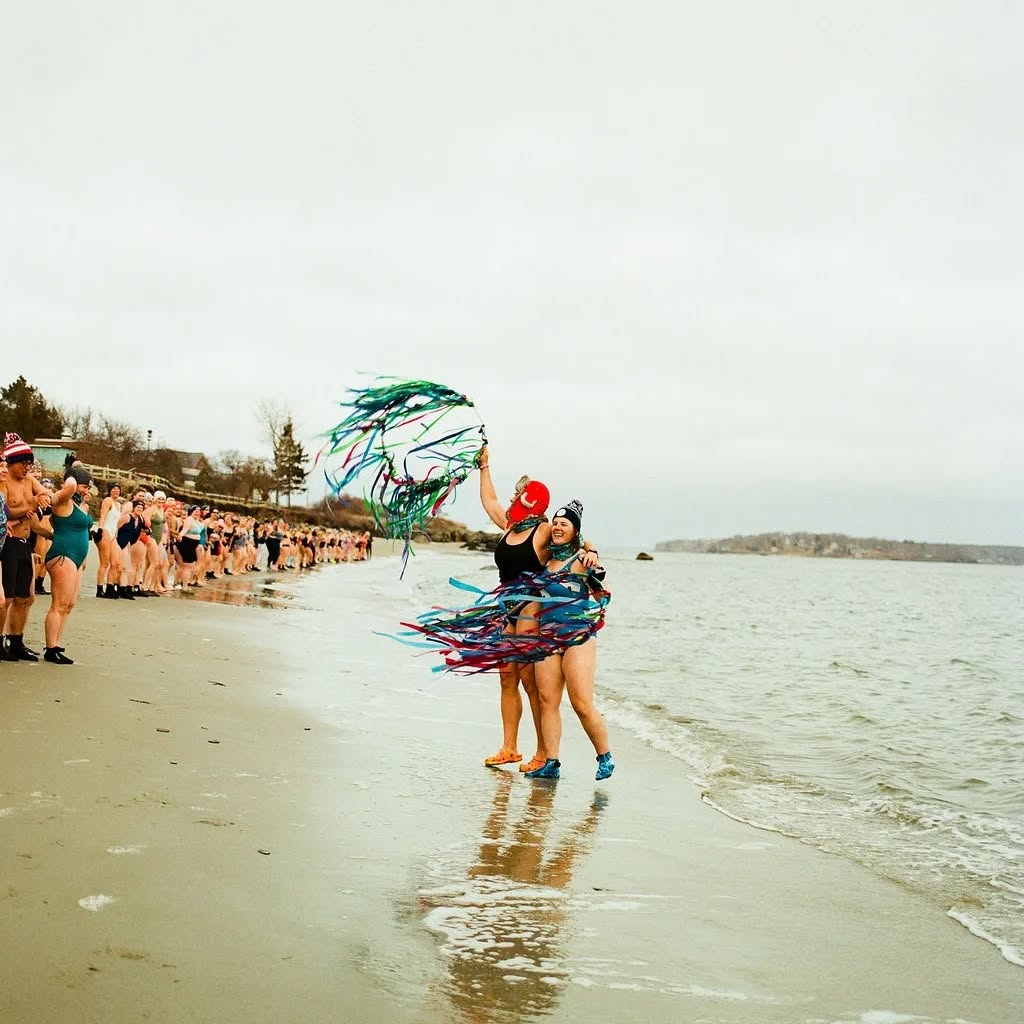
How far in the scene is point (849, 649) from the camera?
875 inches

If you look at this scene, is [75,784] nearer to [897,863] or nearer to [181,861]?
[181,861]

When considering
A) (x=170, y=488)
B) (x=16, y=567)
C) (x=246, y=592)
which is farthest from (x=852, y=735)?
(x=170, y=488)

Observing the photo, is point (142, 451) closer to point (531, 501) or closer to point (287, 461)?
point (287, 461)

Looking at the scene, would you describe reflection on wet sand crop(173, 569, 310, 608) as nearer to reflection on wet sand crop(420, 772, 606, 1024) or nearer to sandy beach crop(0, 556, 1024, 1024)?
sandy beach crop(0, 556, 1024, 1024)

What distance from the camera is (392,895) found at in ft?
13.7

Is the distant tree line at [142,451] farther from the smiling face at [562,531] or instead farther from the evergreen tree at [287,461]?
the smiling face at [562,531]

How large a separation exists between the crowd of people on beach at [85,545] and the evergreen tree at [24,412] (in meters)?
36.9

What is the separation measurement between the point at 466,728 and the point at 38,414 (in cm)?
6705

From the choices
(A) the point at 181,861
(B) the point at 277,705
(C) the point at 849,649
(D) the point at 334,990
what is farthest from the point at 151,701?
(C) the point at 849,649

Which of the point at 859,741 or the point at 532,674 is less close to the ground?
the point at 532,674

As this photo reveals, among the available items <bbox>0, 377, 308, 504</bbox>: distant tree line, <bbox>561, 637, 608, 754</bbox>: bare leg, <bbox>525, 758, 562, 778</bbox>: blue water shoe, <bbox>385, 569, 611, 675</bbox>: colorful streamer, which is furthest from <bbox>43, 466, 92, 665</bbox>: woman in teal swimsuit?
<bbox>0, 377, 308, 504</bbox>: distant tree line

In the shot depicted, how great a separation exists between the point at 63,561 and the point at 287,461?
74.7m

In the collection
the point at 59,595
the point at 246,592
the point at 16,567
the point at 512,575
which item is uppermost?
the point at 512,575

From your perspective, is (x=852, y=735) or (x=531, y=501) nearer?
(x=531, y=501)
